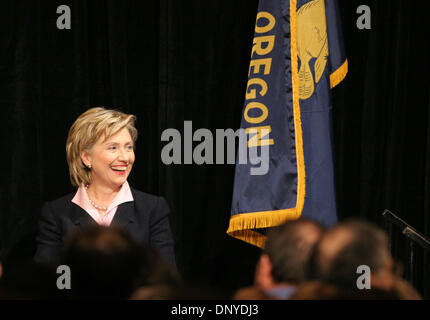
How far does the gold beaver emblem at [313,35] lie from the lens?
3.45 metres

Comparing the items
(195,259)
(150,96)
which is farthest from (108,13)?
(195,259)

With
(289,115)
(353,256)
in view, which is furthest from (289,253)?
(289,115)

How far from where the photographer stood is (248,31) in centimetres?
371

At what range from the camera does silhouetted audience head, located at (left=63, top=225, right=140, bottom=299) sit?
1578 millimetres

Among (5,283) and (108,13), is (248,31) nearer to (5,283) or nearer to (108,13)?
(108,13)

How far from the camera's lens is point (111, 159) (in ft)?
10.2

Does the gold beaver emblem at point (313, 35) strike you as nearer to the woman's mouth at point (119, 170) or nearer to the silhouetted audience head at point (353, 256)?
the woman's mouth at point (119, 170)

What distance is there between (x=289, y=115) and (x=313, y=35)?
1.50 feet

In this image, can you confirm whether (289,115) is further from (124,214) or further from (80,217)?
(80,217)

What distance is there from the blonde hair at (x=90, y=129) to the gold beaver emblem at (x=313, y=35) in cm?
102

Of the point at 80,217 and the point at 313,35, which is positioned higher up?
the point at 313,35

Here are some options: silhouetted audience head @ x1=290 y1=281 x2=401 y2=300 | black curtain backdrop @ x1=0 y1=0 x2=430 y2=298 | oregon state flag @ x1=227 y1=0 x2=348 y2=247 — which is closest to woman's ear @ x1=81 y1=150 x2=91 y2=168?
black curtain backdrop @ x1=0 y1=0 x2=430 y2=298

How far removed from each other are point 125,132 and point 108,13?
0.81m

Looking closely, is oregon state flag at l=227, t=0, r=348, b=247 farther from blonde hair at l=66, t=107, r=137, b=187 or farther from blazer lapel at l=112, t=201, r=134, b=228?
blonde hair at l=66, t=107, r=137, b=187
